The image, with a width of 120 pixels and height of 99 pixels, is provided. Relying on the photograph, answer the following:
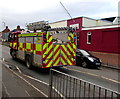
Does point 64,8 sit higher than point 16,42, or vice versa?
point 64,8

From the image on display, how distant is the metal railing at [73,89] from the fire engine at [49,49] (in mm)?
3778

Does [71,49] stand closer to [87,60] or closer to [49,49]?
[49,49]

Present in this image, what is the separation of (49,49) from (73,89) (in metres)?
4.68

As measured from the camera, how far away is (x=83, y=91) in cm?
347

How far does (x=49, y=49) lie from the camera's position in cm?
805

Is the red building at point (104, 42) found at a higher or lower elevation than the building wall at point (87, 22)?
lower

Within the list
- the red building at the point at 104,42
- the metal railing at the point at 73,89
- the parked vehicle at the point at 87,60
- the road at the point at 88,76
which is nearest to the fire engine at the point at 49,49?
the road at the point at 88,76

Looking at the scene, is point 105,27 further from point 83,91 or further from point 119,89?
point 83,91

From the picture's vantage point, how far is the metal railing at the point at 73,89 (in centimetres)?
297

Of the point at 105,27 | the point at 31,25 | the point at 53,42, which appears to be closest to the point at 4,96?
the point at 53,42

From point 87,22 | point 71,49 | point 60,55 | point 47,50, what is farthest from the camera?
point 87,22

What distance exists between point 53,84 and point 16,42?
8.82 metres

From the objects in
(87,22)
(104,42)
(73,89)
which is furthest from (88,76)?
(87,22)

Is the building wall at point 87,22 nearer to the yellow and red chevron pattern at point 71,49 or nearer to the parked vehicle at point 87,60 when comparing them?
the parked vehicle at point 87,60
